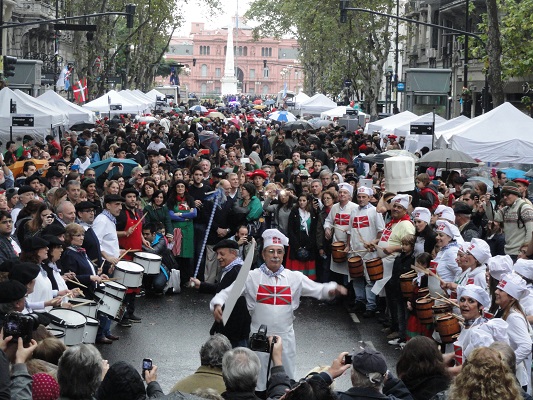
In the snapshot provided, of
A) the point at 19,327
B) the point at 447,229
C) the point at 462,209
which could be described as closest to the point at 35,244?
the point at 19,327

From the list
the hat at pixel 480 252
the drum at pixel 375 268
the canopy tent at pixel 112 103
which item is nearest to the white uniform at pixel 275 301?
the hat at pixel 480 252

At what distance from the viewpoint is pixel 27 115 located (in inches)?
1020

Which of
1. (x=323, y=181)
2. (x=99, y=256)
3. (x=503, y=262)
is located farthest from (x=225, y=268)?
(x=323, y=181)

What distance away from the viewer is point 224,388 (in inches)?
286

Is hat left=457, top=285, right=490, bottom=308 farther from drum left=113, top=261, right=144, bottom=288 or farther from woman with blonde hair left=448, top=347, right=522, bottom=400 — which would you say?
drum left=113, top=261, right=144, bottom=288

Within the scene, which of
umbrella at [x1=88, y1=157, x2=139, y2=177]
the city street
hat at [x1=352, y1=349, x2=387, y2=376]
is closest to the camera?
hat at [x1=352, y1=349, x2=387, y2=376]

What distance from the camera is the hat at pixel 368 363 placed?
21.7ft

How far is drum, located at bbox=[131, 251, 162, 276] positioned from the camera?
14.4 m

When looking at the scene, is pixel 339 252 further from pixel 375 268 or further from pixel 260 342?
pixel 260 342

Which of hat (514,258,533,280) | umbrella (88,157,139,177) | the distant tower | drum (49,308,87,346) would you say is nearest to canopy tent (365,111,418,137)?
umbrella (88,157,139,177)

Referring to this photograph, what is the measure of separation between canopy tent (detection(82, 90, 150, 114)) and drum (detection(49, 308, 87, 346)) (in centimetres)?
3014

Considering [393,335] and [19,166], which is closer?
[393,335]

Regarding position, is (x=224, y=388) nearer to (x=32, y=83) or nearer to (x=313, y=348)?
(x=313, y=348)

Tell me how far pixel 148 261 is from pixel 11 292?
6.47 metres
